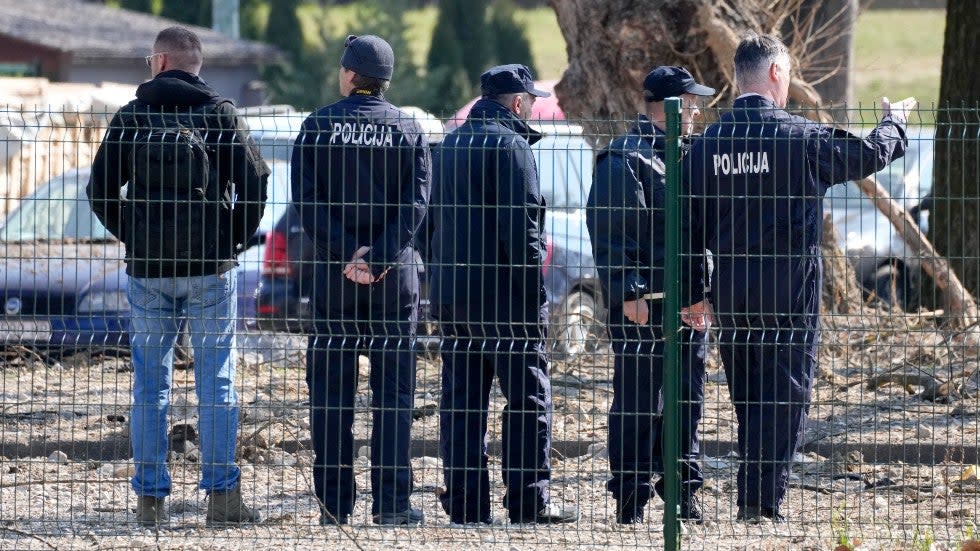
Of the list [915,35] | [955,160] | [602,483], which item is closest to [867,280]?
[955,160]

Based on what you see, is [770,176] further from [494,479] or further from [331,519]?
[331,519]

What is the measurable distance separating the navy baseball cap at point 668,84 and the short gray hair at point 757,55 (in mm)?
259

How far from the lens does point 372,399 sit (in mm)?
6176

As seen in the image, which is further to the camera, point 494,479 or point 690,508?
point 494,479

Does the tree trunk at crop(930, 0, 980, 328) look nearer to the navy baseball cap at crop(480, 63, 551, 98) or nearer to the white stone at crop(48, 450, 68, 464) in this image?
the navy baseball cap at crop(480, 63, 551, 98)

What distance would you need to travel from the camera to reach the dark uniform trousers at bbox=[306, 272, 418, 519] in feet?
19.9

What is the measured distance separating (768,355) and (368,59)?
6.81 ft

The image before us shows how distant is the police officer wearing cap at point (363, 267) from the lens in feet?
19.5

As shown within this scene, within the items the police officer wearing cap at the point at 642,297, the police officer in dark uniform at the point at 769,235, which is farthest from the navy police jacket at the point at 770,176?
the police officer wearing cap at the point at 642,297

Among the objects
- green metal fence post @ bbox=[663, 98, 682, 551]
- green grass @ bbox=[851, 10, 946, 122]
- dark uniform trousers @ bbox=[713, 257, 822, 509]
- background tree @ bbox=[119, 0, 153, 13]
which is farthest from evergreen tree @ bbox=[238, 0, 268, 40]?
green metal fence post @ bbox=[663, 98, 682, 551]

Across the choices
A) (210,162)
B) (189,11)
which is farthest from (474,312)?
(189,11)

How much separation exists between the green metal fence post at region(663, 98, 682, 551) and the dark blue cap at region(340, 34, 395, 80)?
4.55 feet

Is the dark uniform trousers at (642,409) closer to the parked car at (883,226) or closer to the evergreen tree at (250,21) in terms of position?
A: the parked car at (883,226)

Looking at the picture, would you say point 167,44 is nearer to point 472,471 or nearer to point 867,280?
point 472,471
